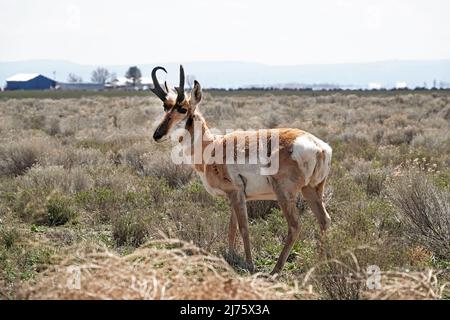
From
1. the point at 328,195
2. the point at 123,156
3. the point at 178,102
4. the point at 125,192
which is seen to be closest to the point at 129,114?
the point at 123,156

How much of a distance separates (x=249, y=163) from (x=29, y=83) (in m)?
136

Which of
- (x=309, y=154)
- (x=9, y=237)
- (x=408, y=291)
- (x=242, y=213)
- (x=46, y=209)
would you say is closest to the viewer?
(x=408, y=291)

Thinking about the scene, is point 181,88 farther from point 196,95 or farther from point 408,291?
point 408,291

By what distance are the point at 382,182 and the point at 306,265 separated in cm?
551

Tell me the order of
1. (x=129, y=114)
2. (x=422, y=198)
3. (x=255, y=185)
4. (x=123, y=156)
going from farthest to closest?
(x=129, y=114), (x=123, y=156), (x=422, y=198), (x=255, y=185)

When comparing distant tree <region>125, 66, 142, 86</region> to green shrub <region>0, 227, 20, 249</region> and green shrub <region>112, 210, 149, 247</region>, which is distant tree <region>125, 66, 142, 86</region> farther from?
green shrub <region>0, 227, 20, 249</region>

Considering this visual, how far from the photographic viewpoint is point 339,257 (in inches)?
228

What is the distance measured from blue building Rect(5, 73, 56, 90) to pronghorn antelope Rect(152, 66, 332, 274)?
134 meters

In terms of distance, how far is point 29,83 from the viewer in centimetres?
13388

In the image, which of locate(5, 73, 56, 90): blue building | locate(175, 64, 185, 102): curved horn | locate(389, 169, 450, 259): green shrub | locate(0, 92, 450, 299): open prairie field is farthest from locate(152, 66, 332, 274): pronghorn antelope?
locate(5, 73, 56, 90): blue building

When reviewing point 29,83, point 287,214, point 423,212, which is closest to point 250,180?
point 287,214

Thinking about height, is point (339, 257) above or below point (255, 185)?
below

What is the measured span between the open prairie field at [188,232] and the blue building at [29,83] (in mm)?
124762
